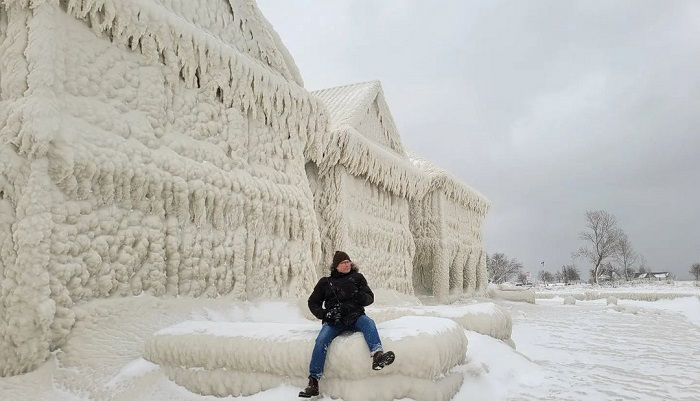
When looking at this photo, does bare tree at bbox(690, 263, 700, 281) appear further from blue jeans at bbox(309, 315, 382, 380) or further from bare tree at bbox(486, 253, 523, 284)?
blue jeans at bbox(309, 315, 382, 380)

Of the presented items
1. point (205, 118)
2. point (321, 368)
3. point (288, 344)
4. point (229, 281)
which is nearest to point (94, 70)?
point (205, 118)

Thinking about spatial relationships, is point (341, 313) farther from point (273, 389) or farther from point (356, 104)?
point (356, 104)

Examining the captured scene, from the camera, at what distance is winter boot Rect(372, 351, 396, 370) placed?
406cm

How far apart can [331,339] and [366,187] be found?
8.68 m

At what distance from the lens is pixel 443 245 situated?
17.5 m

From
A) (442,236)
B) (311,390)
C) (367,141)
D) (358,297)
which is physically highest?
(367,141)

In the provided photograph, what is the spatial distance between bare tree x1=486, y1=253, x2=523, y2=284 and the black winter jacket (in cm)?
5626

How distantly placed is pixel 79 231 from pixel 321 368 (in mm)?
3313

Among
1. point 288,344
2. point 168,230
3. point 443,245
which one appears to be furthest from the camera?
point 443,245

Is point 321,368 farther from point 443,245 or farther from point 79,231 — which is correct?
point 443,245

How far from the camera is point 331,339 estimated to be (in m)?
4.38

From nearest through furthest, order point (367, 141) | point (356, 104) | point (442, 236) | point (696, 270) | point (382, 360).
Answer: point (382, 360)
point (367, 141)
point (356, 104)
point (442, 236)
point (696, 270)

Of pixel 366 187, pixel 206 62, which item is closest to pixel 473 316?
pixel 206 62

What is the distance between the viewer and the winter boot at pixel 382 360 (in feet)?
13.3
